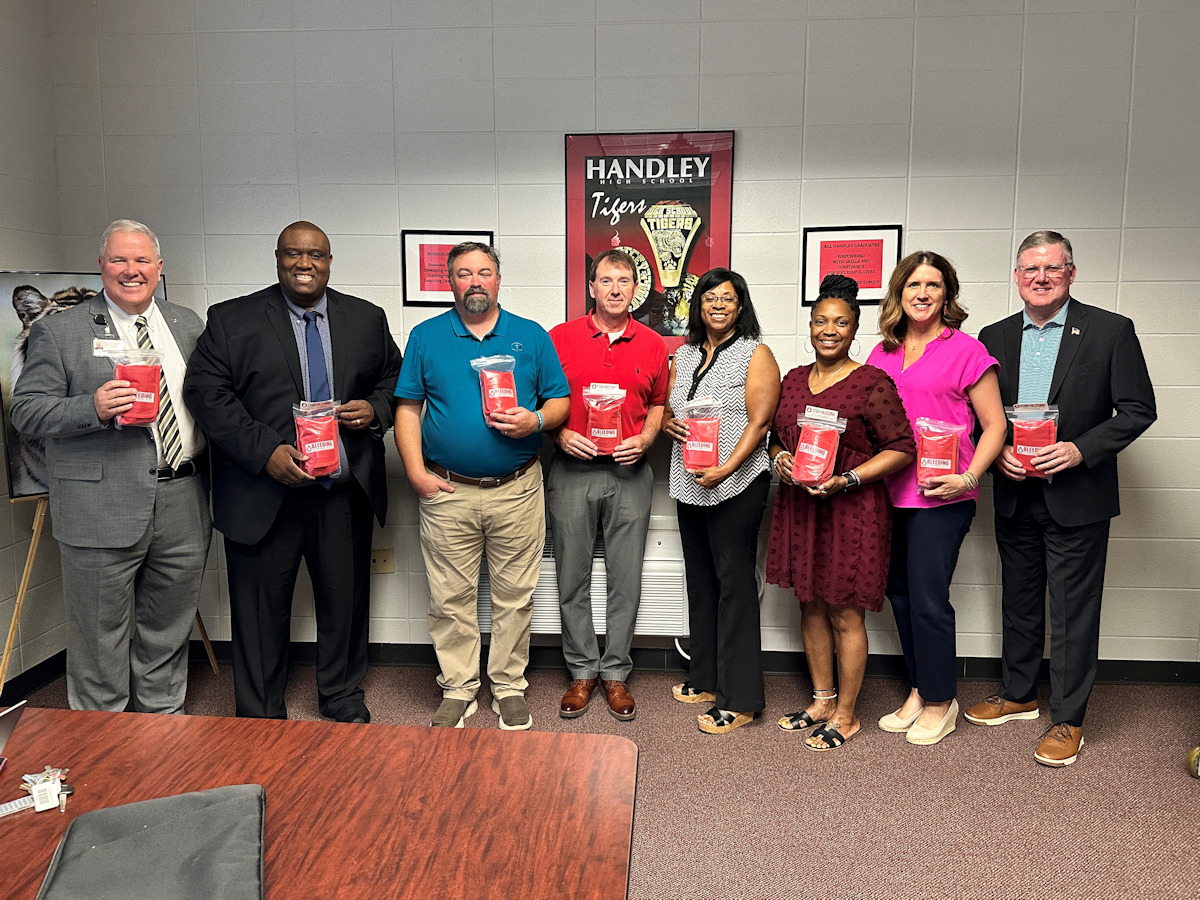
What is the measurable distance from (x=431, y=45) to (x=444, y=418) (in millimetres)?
1622

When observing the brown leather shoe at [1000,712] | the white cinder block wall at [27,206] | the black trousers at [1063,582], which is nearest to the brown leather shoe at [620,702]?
the brown leather shoe at [1000,712]

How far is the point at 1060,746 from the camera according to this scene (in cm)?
284

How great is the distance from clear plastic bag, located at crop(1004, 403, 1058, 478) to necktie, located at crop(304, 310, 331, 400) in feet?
7.58

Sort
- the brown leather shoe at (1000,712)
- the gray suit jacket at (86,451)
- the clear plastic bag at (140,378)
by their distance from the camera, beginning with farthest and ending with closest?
the brown leather shoe at (1000,712) < the gray suit jacket at (86,451) < the clear plastic bag at (140,378)

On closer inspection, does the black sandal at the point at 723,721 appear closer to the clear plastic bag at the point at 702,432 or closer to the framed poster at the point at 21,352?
the clear plastic bag at the point at 702,432

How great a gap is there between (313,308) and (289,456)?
54 centimetres

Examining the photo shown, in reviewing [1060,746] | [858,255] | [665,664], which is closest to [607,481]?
[665,664]

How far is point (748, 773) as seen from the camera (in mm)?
2770

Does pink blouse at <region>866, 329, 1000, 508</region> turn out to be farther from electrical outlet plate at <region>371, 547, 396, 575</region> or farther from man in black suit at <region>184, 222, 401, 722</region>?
electrical outlet plate at <region>371, 547, 396, 575</region>

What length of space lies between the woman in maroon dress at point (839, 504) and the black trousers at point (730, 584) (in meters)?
0.10

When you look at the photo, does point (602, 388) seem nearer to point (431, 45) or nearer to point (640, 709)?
point (640, 709)

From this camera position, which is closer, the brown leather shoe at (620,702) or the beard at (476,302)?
the beard at (476,302)

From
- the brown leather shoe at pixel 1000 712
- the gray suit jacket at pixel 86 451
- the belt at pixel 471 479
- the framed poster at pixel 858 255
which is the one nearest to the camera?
the gray suit jacket at pixel 86 451

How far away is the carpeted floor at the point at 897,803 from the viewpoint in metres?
2.22
